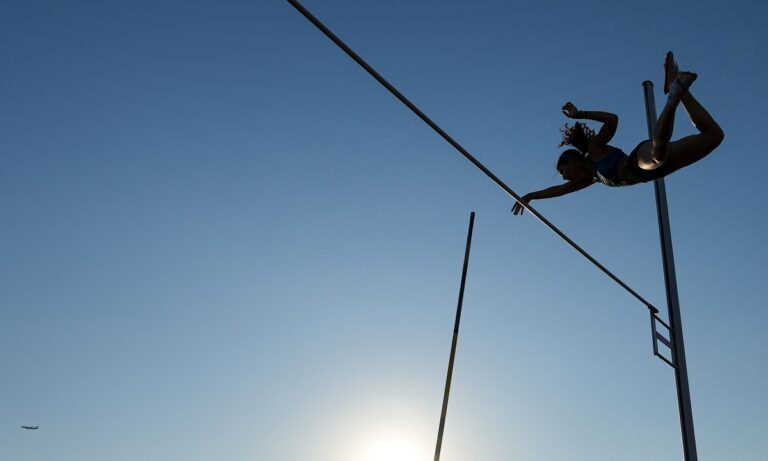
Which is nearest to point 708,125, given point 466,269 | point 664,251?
point 664,251

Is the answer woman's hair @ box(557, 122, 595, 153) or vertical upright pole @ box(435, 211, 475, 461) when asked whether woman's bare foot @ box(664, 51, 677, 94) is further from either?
vertical upright pole @ box(435, 211, 475, 461)

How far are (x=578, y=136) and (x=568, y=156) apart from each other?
0.58 ft

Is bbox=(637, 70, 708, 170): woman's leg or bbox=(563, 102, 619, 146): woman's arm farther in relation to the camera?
bbox=(563, 102, 619, 146): woman's arm

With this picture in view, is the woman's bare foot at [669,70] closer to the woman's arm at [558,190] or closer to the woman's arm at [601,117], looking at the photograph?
the woman's arm at [601,117]

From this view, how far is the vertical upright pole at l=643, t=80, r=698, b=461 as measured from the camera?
679cm

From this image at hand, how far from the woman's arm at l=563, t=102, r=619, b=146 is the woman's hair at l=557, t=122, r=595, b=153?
0.38ft

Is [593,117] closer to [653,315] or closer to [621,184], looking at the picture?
[621,184]

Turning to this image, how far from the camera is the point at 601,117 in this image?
505 cm

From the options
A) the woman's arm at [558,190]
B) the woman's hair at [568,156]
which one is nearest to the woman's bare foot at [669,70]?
the woman's hair at [568,156]

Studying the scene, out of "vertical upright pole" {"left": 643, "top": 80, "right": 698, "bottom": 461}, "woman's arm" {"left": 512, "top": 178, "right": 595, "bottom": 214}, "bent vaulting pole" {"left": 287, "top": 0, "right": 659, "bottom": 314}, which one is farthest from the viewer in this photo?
"vertical upright pole" {"left": 643, "top": 80, "right": 698, "bottom": 461}

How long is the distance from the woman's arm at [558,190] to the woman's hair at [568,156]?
0.32 metres

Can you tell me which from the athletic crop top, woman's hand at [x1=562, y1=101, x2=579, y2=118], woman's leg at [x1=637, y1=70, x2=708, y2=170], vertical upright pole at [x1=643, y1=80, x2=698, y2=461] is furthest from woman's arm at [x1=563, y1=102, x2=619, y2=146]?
vertical upright pole at [x1=643, y1=80, x2=698, y2=461]

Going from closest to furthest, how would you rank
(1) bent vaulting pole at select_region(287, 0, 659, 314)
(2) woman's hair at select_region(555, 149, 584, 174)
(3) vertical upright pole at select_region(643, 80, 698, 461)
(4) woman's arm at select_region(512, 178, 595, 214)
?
(1) bent vaulting pole at select_region(287, 0, 659, 314) → (2) woman's hair at select_region(555, 149, 584, 174) → (4) woman's arm at select_region(512, 178, 595, 214) → (3) vertical upright pole at select_region(643, 80, 698, 461)

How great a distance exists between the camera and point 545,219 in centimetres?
598
